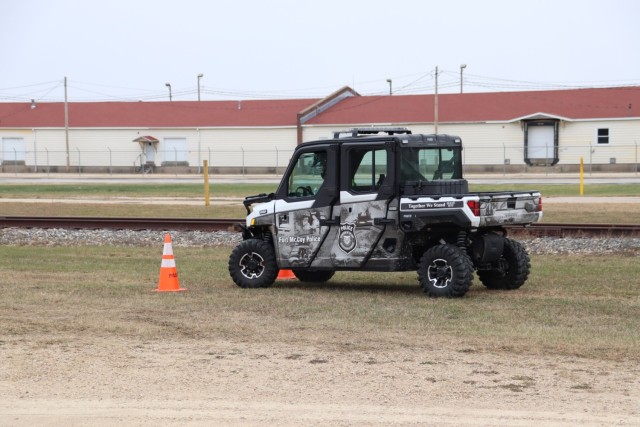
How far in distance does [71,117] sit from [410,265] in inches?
2525

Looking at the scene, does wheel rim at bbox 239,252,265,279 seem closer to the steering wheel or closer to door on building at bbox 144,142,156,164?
the steering wheel

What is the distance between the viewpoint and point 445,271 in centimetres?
1337

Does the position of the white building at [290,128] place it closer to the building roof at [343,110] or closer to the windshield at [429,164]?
the building roof at [343,110]

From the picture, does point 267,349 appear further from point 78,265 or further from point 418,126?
point 418,126

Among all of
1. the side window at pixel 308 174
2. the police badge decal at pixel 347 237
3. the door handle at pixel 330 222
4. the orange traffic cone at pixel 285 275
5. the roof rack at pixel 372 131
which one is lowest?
the orange traffic cone at pixel 285 275

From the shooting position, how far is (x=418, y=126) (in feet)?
216

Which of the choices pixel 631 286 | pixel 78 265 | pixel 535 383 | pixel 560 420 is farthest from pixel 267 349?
pixel 78 265

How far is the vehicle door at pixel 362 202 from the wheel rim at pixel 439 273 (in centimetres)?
76

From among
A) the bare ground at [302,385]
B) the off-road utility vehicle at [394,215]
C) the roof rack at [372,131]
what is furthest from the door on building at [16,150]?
the bare ground at [302,385]

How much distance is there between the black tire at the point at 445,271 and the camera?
13180mm

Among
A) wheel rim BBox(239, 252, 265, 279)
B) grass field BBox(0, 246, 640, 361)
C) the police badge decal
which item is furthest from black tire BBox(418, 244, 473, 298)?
wheel rim BBox(239, 252, 265, 279)

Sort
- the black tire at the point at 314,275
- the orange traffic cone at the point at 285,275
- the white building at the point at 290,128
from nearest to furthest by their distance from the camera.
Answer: the black tire at the point at 314,275 → the orange traffic cone at the point at 285,275 → the white building at the point at 290,128

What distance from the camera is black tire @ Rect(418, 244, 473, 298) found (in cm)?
1318

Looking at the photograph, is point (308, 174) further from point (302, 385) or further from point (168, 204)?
point (168, 204)
